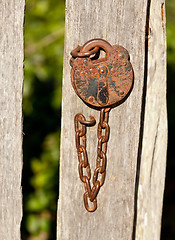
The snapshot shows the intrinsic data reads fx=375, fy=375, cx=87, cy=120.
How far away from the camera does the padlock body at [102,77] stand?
1.33 metres

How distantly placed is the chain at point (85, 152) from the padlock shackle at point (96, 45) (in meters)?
0.23

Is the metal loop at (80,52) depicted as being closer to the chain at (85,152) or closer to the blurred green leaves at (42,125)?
the chain at (85,152)

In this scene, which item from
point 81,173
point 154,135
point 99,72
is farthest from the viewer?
point 154,135

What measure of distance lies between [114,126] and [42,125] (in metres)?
2.04

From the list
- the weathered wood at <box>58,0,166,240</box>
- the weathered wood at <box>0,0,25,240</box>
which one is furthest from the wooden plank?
the weathered wood at <box>0,0,25,240</box>

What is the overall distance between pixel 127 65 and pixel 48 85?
6.82ft

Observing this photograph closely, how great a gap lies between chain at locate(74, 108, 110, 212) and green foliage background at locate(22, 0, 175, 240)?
1867mm

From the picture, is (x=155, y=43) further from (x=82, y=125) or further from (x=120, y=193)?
(x=120, y=193)

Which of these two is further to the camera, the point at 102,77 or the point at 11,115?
the point at 11,115

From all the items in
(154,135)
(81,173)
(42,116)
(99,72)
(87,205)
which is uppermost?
(99,72)

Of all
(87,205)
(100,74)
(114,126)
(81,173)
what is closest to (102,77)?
(100,74)

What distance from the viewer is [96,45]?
4.41 ft

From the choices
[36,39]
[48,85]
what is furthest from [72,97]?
[36,39]

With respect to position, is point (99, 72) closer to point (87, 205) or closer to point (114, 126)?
point (114, 126)
